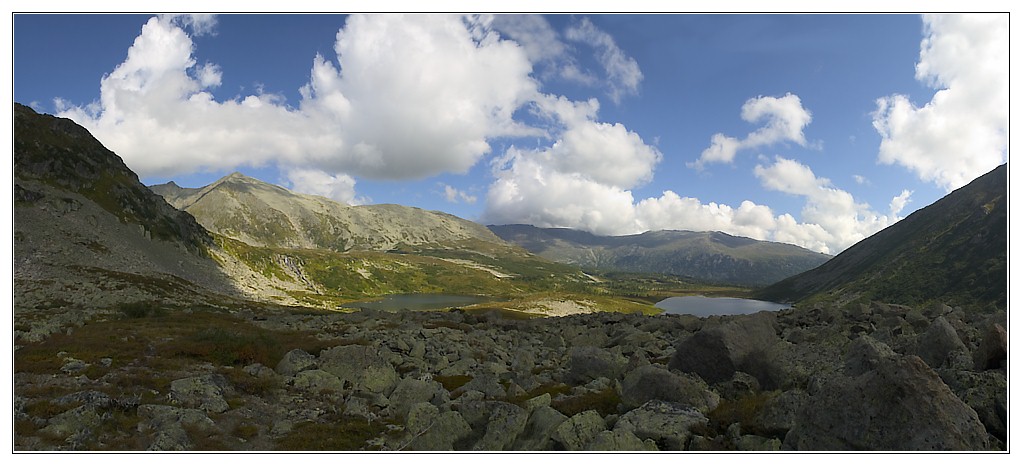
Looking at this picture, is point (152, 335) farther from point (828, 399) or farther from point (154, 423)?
point (828, 399)

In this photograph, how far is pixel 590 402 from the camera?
644 inches

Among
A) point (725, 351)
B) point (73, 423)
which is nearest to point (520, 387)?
point (725, 351)

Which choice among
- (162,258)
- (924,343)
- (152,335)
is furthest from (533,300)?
(924,343)

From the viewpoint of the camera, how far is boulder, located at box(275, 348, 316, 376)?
24516mm

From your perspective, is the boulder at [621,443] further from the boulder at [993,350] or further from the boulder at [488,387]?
the boulder at [993,350]

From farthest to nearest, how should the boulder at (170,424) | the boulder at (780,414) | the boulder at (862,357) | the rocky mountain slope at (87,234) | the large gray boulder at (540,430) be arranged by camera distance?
the rocky mountain slope at (87,234) < the boulder at (862,357) < the boulder at (170,424) < the large gray boulder at (540,430) < the boulder at (780,414)

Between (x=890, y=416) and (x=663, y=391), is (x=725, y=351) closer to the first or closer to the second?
(x=663, y=391)

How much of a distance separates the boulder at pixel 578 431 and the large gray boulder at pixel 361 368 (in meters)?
12.2

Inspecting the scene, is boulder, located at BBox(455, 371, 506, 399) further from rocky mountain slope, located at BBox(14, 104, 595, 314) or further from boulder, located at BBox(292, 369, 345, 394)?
rocky mountain slope, located at BBox(14, 104, 595, 314)

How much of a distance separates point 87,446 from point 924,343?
30.9m

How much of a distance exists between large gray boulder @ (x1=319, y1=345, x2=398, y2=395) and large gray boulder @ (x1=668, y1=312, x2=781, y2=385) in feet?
46.6

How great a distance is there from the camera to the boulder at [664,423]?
11742 millimetres

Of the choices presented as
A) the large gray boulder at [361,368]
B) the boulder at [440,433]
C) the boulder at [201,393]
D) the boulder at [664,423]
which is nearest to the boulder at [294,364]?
the large gray boulder at [361,368]

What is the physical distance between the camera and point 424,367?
28.4 meters
